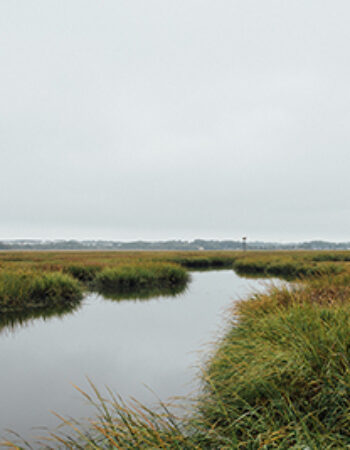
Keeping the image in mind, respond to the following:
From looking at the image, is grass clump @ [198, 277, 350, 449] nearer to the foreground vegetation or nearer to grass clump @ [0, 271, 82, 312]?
the foreground vegetation

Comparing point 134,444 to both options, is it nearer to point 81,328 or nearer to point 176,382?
point 176,382

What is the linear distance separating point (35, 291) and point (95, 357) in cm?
652

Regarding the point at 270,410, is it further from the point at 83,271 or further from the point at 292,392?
the point at 83,271

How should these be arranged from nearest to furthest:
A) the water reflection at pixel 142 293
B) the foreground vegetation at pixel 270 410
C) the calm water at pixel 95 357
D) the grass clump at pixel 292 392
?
the foreground vegetation at pixel 270 410 < the grass clump at pixel 292 392 < the calm water at pixel 95 357 < the water reflection at pixel 142 293

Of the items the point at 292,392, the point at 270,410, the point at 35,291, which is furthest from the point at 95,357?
the point at 35,291

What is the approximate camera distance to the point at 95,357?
6.81m

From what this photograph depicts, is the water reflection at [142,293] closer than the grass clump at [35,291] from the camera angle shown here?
No

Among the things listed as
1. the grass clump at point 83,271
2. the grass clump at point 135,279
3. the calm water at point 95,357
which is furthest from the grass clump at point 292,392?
the grass clump at point 83,271

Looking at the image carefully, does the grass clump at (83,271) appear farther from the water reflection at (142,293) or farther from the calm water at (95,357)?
the calm water at (95,357)

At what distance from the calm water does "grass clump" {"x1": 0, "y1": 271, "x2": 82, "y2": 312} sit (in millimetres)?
1481

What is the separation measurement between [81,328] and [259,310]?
5.68 metres

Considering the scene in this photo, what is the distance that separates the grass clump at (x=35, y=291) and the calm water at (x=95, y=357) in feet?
4.86

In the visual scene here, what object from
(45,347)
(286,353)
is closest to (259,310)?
(286,353)

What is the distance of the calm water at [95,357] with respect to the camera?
474 cm
